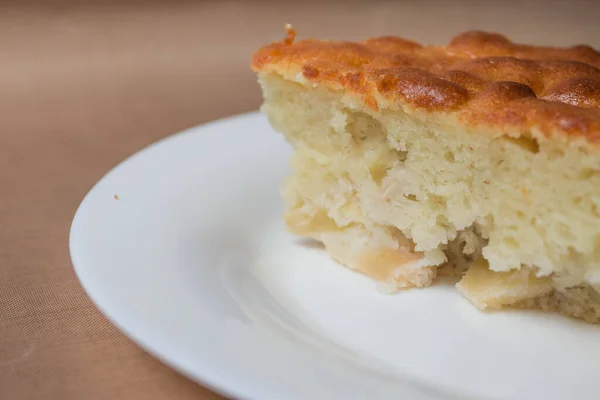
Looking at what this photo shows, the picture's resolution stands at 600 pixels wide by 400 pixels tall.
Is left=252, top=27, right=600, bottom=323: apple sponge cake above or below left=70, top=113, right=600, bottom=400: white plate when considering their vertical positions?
above

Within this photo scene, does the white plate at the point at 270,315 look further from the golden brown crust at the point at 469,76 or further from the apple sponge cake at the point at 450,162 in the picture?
the golden brown crust at the point at 469,76

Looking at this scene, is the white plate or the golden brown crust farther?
the golden brown crust

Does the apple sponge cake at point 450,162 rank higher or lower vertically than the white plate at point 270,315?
higher

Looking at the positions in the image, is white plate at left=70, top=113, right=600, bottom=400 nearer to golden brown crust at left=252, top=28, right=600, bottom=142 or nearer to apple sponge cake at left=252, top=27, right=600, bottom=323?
apple sponge cake at left=252, top=27, right=600, bottom=323

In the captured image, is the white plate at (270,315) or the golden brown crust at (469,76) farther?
the golden brown crust at (469,76)

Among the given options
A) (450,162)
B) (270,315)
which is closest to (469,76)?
(450,162)

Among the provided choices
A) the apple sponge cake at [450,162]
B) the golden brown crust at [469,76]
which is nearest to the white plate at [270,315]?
the apple sponge cake at [450,162]

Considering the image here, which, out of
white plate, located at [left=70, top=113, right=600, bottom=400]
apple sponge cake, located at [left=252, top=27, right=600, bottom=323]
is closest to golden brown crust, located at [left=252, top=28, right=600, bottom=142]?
apple sponge cake, located at [left=252, top=27, right=600, bottom=323]

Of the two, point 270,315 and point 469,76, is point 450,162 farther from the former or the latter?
point 270,315
